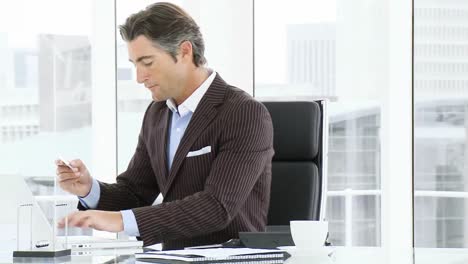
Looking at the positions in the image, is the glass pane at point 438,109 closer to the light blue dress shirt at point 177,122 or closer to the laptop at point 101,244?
the light blue dress shirt at point 177,122

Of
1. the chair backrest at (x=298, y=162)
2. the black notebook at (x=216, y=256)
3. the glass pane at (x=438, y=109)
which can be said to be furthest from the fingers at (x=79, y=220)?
the glass pane at (x=438, y=109)

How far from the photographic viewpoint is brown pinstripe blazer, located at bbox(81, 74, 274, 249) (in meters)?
2.31

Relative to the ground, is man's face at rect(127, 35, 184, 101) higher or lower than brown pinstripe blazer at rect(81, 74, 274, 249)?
higher

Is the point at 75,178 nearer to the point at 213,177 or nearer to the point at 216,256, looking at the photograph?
the point at 213,177

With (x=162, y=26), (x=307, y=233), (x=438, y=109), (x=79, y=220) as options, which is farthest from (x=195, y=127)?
(x=438, y=109)

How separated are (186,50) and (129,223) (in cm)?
61

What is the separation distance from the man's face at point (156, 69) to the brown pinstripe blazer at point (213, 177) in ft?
0.32

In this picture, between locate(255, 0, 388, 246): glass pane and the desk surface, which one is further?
locate(255, 0, 388, 246): glass pane

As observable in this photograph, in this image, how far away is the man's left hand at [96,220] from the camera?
214 centimetres

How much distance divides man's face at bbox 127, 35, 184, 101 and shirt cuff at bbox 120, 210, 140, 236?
1.57 feet

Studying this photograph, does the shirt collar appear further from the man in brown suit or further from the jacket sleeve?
the jacket sleeve

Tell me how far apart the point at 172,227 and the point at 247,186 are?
0.25 metres

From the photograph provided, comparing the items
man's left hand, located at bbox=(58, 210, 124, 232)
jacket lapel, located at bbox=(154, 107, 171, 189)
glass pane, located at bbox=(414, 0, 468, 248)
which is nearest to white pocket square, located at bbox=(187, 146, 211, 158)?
jacket lapel, located at bbox=(154, 107, 171, 189)

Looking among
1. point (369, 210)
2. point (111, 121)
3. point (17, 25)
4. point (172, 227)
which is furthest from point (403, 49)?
point (172, 227)
